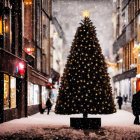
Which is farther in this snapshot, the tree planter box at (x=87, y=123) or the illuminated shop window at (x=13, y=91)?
the illuminated shop window at (x=13, y=91)

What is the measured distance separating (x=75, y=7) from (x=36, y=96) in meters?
76.4

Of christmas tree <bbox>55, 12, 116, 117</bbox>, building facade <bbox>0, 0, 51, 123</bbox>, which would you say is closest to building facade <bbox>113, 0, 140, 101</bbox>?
building facade <bbox>0, 0, 51, 123</bbox>

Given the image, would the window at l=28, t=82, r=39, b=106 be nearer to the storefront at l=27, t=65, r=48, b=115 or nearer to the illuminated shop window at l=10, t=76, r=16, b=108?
the storefront at l=27, t=65, r=48, b=115

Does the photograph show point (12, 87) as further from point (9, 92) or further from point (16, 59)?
point (16, 59)

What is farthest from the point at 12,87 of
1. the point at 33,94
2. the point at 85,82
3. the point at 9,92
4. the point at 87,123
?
the point at 33,94

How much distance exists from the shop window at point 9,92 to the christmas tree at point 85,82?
15.4 ft

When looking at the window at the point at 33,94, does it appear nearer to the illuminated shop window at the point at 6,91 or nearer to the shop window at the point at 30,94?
the shop window at the point at 30,94

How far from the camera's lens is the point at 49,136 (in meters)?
11.7

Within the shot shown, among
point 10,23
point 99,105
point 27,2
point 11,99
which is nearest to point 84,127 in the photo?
point 99,105

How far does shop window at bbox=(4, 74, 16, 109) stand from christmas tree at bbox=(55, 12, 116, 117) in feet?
15.4

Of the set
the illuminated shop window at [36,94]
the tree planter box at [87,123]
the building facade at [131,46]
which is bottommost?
the tree planter box at [87,123]

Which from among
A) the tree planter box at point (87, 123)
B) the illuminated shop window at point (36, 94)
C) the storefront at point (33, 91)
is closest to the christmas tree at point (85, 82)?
the tree planter box at point (87, 123)

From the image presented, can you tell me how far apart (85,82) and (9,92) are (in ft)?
21.1

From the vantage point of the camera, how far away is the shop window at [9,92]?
18.5 metres
